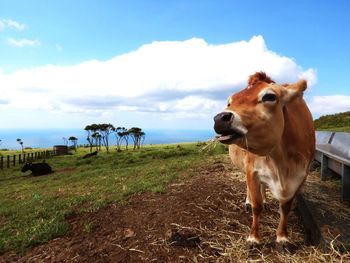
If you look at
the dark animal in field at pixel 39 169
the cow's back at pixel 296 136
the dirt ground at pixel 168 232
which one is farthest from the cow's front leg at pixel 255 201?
the dark animal in field at pixel 39 169

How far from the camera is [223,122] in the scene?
151 inches

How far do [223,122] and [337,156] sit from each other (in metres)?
4.25

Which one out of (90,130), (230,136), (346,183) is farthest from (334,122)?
(90,130)

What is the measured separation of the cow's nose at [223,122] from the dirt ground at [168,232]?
186 cm

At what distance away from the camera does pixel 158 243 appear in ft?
17.9

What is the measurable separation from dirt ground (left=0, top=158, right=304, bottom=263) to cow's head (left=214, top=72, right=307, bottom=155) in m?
1.63

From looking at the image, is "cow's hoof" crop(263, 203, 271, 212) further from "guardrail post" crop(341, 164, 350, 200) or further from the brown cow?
the brown cow

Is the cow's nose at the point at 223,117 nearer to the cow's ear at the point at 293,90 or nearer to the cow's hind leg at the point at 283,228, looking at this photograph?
the cow's ear at the point at 293,90

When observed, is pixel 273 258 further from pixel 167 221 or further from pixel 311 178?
pixel 311 178

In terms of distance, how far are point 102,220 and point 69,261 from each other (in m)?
1.56

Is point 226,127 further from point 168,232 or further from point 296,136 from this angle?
point 168,232

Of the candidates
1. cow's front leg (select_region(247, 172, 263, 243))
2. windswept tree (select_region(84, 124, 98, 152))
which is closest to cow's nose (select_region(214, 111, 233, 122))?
cow's front leg (select_region(247, 172, 263, 243))

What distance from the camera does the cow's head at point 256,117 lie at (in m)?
3.90

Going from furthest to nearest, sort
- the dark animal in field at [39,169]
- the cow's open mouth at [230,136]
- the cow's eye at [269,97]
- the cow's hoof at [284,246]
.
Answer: the dark animal in field at [39,169] → the cow's hoof at [284,246] → the cow's eye at [269,97] → the cow's open mouth at [230,136]
